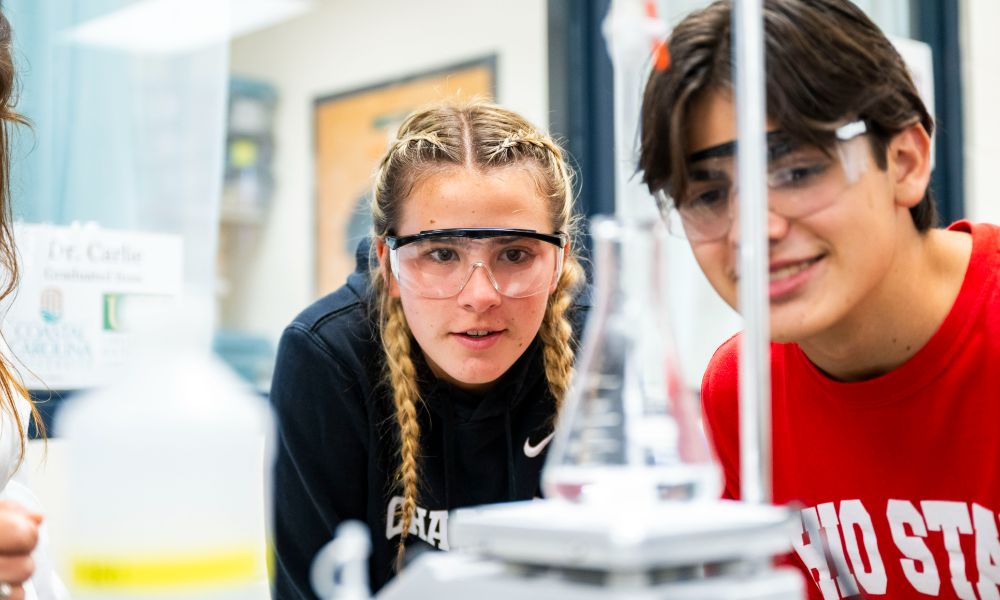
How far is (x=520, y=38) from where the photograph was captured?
2.81m

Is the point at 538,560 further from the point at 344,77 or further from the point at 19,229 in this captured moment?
the point at 344,77

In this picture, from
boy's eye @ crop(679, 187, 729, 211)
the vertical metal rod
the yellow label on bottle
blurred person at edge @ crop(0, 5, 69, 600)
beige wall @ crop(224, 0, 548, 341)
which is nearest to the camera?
the yellow label on bottle

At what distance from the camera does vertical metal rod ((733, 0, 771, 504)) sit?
2.44ft

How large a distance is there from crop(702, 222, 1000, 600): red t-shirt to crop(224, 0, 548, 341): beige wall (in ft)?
5.33

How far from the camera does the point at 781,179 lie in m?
0.94

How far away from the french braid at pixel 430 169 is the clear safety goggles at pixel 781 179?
24.3 inches

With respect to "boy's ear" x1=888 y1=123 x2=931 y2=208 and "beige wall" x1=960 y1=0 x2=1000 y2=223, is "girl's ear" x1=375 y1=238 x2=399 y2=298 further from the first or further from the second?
"beige wall" x1=960 y1=0 x2=1000 y2=223

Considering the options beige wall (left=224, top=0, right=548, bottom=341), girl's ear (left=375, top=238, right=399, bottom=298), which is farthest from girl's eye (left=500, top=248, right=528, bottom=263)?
beige wall (left=224, top=0, right=548, bottom=341)

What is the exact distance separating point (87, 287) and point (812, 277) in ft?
4.52

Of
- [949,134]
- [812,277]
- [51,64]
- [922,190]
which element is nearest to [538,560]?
[812,277]

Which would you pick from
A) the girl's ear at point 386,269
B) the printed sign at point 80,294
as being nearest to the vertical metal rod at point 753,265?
the girl's ear at point 386,269

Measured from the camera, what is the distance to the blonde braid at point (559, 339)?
5.19 feet

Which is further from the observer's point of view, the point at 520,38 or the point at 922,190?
the point at 520,38

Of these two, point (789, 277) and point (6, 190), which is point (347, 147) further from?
point (789, 277)
